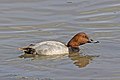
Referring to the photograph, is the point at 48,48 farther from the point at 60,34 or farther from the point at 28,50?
the point at 60,34

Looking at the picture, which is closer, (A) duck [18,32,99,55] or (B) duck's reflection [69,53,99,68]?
(B) duck's reflection [69,53,99,68]

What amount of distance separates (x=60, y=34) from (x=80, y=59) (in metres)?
1.53

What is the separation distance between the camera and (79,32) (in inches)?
509

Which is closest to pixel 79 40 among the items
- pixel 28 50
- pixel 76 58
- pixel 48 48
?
pixel 76 58

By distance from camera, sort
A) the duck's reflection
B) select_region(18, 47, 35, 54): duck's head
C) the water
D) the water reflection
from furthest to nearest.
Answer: select_region(18, 47, 35, 54): duck's head → the water reflection → the duck's reflection → the water

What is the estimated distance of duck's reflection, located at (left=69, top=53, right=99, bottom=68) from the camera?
10962 mm

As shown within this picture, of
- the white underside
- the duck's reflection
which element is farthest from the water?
the white underside

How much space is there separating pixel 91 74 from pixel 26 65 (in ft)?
4.90

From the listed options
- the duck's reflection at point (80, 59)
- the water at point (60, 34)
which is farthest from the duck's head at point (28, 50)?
the duck's reflection at point (80, 59)

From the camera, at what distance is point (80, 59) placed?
37.8 ft

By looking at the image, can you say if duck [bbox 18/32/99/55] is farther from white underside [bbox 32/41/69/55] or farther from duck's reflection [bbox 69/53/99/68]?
duck's reflection [bbox 69/53/99/68]

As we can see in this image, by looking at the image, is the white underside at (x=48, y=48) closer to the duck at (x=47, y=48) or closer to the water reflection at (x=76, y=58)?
the duck at (x=47, y=48)

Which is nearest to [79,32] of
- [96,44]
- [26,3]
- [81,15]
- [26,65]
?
[96,44]

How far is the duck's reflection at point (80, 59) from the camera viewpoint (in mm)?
10962
